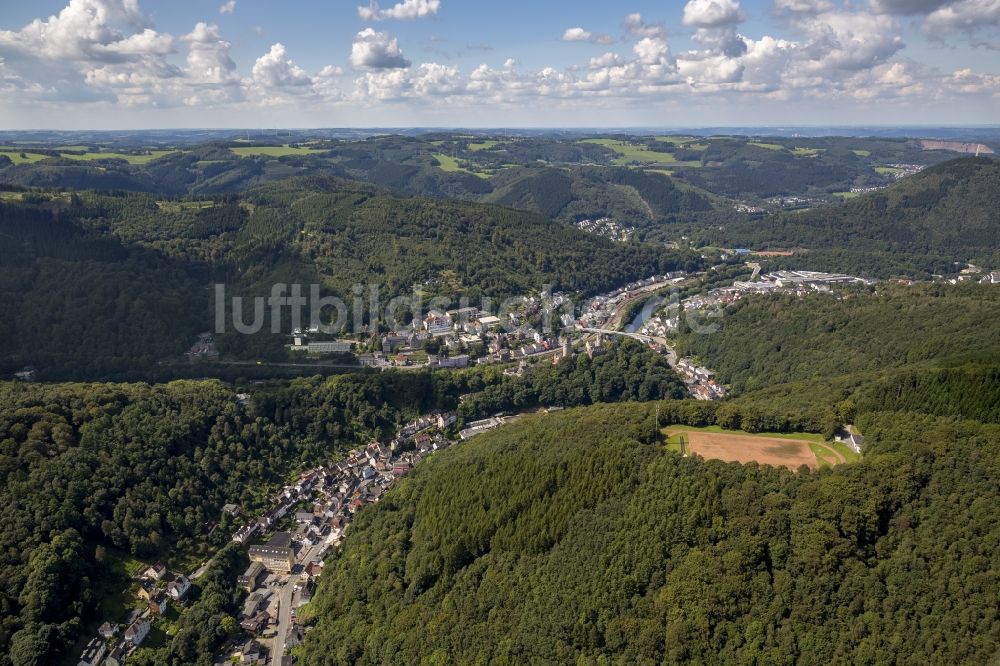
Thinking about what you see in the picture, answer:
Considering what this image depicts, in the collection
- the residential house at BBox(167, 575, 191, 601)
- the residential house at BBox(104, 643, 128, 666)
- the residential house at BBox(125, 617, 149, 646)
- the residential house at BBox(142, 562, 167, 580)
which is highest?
the residential house at BBox(142, 562, 167, 580)

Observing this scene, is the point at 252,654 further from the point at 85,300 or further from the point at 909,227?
the point at 909,227

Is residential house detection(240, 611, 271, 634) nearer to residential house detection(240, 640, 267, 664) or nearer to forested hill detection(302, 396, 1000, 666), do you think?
residential house detection(240, 640, 267, 664)

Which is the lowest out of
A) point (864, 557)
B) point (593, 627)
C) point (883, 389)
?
point (593, 627)

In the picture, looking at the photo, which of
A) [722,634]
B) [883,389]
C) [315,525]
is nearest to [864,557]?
[722,634]

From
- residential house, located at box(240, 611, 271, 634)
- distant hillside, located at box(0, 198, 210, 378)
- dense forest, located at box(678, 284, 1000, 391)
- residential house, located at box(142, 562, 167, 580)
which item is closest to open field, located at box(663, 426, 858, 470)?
dense forest, located at box(678, 284, 1000, 391)

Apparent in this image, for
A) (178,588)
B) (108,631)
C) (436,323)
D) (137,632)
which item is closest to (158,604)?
(178,588)

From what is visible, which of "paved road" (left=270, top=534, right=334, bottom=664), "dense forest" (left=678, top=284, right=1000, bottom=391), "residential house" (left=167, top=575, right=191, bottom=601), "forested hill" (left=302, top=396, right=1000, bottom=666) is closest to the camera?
"forested hill" (left=302, top=396, right=1000, bottom=666)

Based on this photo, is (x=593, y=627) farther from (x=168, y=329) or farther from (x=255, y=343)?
(x=168, y=329)
